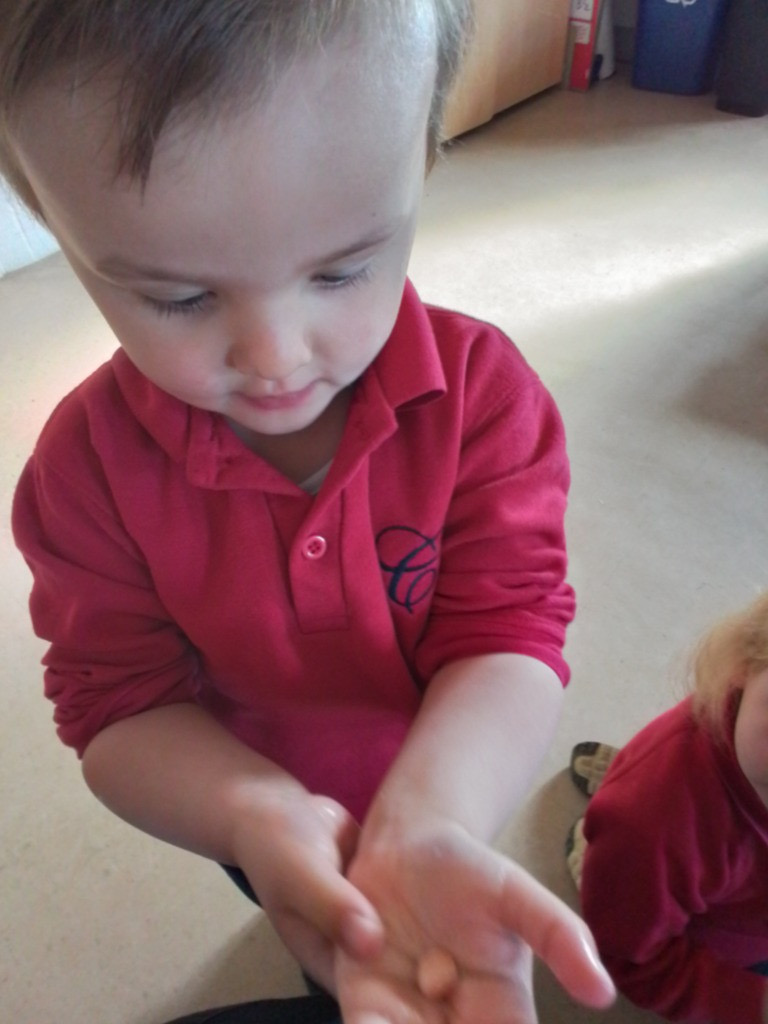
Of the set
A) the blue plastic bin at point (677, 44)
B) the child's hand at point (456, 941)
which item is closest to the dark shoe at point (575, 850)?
the child's hand at point (456, 941)

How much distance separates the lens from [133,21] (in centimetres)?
30

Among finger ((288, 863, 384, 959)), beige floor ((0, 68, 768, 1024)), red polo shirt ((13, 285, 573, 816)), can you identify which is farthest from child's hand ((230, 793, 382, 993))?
beige floor ((0, 68, 768, 1024))

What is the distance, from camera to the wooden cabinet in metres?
2.36

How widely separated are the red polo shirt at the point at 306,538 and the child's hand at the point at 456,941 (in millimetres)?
167

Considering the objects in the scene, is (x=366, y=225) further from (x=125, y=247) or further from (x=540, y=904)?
(x=540, y=904)

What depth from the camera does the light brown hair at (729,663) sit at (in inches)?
25.5

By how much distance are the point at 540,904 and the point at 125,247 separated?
0.33 metres

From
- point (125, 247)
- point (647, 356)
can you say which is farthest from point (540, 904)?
point (647, 356)

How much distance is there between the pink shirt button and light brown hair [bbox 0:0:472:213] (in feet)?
0.80

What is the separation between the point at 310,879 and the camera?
424 mm

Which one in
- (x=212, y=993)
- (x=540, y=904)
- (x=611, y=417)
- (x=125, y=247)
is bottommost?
(x=212, y=993)

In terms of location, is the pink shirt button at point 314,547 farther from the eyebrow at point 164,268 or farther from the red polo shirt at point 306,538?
the eyebrow at point 164,268

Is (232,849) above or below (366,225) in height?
below

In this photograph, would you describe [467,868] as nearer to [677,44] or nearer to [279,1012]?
[279,1012]
